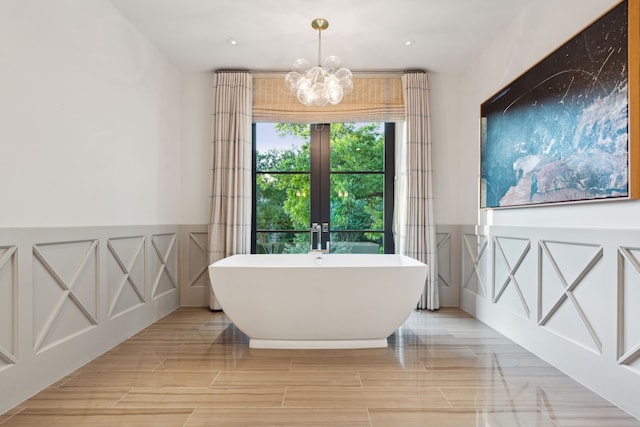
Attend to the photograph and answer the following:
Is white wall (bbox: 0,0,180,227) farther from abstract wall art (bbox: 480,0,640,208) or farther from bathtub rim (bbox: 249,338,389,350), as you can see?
abstract wall art (bbox: 480,0,640,208)

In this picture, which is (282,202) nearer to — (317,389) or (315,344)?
(315,344)

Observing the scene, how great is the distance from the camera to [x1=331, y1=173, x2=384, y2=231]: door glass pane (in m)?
4.49

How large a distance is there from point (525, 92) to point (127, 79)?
3.15 metres

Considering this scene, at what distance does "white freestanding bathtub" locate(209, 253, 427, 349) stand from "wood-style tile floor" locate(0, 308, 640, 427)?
129mm

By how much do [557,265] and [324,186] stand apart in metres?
2.50

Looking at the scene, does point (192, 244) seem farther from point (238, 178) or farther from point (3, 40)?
point (3, 40)

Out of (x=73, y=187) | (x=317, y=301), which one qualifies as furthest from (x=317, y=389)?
(x=73, y=187)

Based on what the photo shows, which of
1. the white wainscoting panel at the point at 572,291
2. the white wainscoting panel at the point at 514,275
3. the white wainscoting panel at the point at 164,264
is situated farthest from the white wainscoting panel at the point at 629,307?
the white wainscoting panel at the point at 164,264

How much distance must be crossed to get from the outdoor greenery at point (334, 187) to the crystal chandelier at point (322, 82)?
149 centimetres

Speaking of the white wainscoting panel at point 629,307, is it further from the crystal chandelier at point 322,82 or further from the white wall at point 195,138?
the white wall at point 195,138

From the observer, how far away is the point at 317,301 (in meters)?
2.83

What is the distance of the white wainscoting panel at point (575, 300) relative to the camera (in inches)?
79.0

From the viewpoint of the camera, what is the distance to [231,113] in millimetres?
4203

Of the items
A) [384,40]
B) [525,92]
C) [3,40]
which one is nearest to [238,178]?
[384,40]
